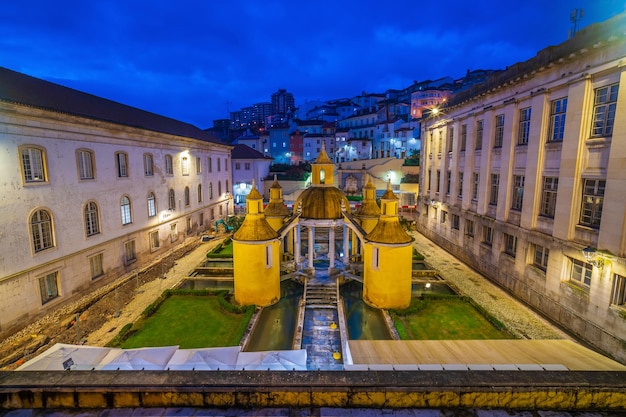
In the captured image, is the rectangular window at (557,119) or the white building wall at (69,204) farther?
the rectangular window at (557,119)

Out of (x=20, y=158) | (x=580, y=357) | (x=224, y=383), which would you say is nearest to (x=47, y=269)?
(x=20, y=158)

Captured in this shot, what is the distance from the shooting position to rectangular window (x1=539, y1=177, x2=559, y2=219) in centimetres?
1895

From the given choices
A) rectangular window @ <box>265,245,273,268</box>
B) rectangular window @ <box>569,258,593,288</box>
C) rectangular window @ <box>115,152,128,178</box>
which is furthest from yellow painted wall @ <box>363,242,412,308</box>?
rectangular window @ <box>115,152,128,178</box>

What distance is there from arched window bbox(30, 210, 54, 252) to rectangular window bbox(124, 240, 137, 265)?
7124 millimetres

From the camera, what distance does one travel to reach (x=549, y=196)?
19.4 m

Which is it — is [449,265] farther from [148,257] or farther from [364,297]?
[148,257]

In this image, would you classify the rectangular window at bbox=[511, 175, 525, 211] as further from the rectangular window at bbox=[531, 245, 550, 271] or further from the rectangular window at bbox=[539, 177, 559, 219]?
the rectangular window at bbox=[531, 245, 550, 271]

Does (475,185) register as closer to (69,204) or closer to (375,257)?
(375,257)

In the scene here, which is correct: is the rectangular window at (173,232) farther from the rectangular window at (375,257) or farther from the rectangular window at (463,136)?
the rectangular window at (463,136)

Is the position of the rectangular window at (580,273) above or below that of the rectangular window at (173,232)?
above

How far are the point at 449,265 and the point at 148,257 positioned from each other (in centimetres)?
2766

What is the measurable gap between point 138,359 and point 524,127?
1020 inches

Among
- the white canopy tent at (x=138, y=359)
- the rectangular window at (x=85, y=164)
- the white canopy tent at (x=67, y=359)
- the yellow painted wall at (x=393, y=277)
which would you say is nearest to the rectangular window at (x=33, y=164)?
the rectangular window at (x=85, y=164)

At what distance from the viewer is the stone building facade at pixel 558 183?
49.2 feet
